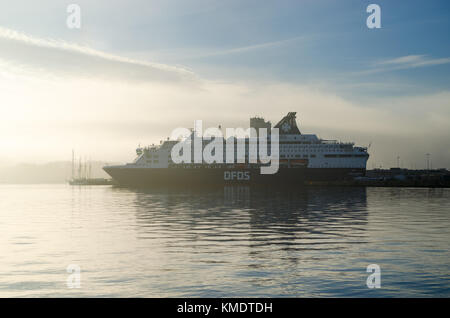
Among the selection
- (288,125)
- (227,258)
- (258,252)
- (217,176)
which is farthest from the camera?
(288,125)

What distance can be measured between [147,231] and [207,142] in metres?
76.5

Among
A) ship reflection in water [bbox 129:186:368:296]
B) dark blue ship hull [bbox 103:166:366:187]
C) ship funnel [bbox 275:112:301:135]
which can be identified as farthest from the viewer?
ship funnel [bbox 275:112:301:135]

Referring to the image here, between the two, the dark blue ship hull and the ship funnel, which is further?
the ship funnel

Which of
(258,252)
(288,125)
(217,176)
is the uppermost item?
(288,125)

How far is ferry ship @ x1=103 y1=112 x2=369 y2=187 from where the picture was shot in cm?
9412

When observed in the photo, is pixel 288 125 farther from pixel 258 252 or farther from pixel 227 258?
pixel 227 258

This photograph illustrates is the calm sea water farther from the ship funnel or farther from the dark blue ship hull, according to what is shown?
the ship funnel

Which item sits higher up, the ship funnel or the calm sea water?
the ship funnel

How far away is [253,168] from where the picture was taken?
95.9m

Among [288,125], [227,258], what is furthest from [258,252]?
[288,125]

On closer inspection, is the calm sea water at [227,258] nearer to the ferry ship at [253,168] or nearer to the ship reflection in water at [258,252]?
the ship reflection in water at [258,252]

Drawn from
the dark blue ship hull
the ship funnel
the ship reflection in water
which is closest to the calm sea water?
the ship reflection in water

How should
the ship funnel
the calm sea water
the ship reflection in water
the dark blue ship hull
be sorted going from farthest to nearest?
the ship funnel
the dark blue ship hull
the ship reflection in water
the calm sea water
